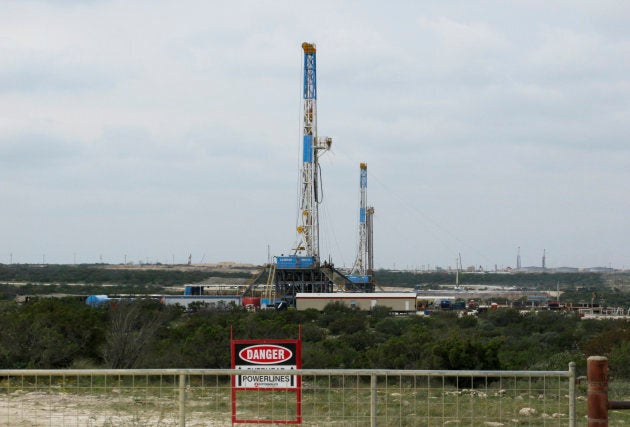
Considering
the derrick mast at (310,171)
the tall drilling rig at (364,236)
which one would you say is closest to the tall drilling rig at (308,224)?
the derrick mast at (310,171)

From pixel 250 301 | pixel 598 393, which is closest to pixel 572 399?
pixel 598 393

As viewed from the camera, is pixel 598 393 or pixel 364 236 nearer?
pixel 598 393

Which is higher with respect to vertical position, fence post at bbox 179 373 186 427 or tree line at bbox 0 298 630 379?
fence post at bbox 179 373 186 427

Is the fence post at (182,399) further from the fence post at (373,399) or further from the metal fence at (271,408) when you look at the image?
the fence post at (373,399)

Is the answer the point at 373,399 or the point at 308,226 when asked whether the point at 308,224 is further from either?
the point at 373,399

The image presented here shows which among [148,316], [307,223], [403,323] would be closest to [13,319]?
[148,316]

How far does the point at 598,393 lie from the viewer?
760cm

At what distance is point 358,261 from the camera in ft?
333

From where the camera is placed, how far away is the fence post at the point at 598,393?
Answer: 24.8ft

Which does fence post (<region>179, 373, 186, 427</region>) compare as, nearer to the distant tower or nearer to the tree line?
the tree line

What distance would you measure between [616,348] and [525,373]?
17.2 meters

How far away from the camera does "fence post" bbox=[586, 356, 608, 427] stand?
298 inches

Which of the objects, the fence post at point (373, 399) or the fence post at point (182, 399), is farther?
the fence post at point (182, 399)

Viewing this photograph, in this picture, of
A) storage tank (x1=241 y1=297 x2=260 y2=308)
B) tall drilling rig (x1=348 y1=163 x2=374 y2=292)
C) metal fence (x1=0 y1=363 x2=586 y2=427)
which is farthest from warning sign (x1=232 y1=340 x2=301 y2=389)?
tall drilling rig (x1=348 y1=163 x2=374 y2=292)
